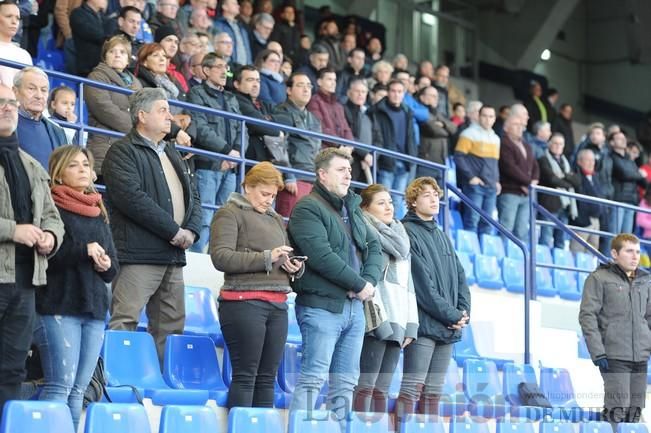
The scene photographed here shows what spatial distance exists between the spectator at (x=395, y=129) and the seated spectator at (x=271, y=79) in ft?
3.31

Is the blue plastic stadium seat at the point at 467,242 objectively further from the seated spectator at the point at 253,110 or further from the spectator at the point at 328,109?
the seated spectator at the point at 253,110

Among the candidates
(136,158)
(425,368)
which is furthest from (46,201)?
(425,368)

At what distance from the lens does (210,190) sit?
8008 millimetres

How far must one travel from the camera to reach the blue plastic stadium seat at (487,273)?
994 centimetres

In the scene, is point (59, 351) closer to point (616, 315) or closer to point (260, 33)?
point (616, 315)

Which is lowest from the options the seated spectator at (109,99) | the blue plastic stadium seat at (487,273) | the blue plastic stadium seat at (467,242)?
the blue plastic stadium seat at (487,273)

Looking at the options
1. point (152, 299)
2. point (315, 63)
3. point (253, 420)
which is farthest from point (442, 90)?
point (253, 420)

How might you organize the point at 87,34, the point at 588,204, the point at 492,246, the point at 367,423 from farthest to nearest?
1. the point at 588,204
2. the point at 492,246
3. the point at 87,34
4. the point at 367,423

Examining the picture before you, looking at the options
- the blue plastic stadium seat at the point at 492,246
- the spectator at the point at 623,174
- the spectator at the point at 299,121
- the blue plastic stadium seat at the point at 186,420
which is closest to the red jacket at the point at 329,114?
the spectator at the point at 299,121

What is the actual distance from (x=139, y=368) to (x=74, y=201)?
1146mm

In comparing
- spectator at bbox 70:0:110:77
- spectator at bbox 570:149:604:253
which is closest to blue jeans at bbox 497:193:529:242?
spectator at bbox 570:149:604:253

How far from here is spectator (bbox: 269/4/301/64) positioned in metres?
12.5

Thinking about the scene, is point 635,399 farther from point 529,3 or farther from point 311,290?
point 529,3

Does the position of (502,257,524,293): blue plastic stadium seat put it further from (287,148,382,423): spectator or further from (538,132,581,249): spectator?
(287,148,382,423): spectator
